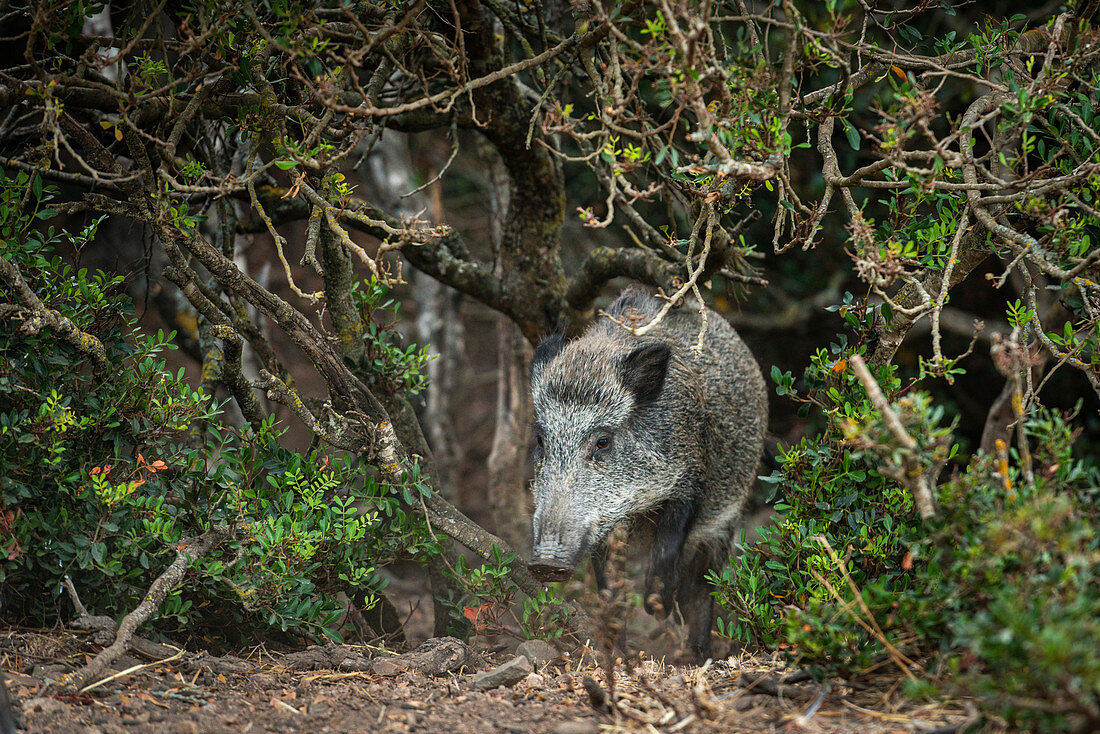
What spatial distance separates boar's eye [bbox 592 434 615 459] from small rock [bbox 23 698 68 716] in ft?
8.53

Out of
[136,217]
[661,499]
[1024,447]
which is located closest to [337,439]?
[136,217]

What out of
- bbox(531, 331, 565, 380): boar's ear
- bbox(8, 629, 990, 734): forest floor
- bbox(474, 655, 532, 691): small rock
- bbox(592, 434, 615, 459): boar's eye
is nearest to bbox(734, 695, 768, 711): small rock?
bbox(8, 629, 990, 734): forest floor

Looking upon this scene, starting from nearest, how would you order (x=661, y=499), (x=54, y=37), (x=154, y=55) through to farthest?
(x=54, y=37) → (x=661, y=499) → (x=154, y=55)

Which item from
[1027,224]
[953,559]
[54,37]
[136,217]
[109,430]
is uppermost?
[54,37]

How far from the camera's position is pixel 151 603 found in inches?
114

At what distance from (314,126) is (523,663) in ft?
7.46

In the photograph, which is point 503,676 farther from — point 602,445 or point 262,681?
point 602,445

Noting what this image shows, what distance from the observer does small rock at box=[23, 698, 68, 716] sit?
8.04 ft

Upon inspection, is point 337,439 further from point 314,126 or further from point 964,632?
point 964,632

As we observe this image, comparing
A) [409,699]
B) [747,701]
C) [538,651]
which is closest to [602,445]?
[538,651]

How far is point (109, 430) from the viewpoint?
10.6 ft

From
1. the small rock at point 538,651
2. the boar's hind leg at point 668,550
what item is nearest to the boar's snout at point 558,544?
the small rock at point 538,651

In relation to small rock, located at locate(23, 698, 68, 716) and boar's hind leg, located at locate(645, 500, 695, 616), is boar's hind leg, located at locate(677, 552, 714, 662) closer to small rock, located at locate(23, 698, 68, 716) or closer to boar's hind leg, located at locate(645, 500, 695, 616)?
boar's hind leg, located at locate(645, 500, 695, 616)

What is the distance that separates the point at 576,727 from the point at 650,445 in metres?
2.14
